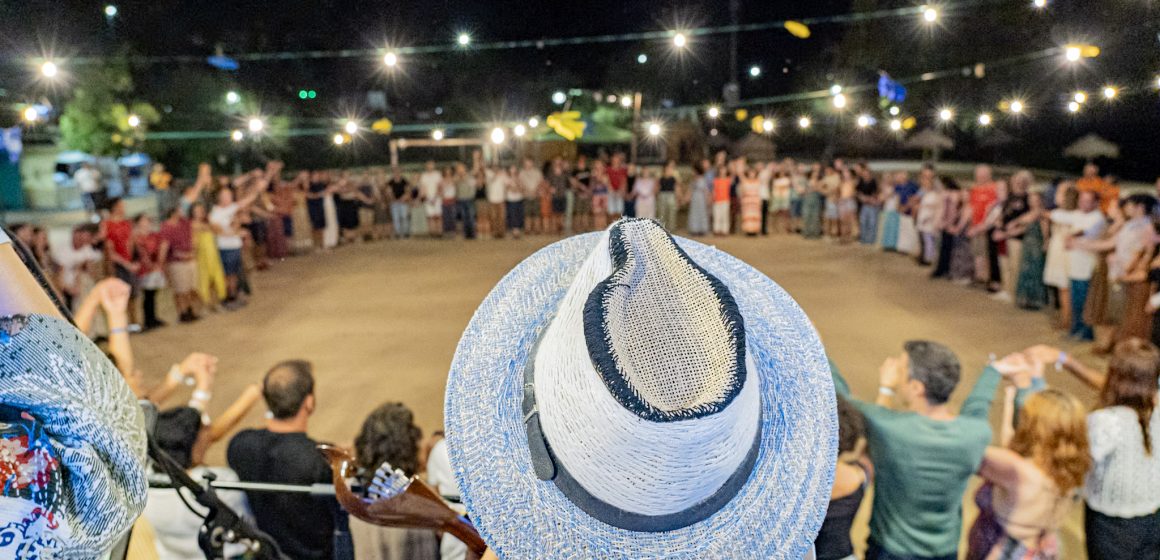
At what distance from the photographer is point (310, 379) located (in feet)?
8.80

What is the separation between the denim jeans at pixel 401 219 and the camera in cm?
1282

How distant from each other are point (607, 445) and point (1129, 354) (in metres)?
2.64

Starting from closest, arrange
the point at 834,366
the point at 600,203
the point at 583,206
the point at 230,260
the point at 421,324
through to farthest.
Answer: the point at 834,366, the point at 421,324, the point at 230,260, the point at 600,203, the point at 583,206

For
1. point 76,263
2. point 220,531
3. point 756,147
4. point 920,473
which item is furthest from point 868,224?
point 220,531

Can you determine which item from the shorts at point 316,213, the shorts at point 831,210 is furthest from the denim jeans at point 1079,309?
the shorts at point 316,213

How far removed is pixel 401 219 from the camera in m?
12.9

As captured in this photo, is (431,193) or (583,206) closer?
(431,193)

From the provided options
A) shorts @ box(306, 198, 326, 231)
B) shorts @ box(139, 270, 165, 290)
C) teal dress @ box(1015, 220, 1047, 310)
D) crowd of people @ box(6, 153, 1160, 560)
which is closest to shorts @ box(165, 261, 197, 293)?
crowd of people @ box(6, 153, 1160, 560)

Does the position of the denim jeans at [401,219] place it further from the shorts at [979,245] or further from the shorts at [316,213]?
the shorts at [979,245]

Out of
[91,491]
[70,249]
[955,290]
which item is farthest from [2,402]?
[955,290]

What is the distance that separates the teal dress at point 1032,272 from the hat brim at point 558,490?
7.56 meters

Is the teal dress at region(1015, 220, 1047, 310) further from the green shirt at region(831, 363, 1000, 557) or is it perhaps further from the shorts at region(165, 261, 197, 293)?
the shorts at region(165, 261, 197, 293)

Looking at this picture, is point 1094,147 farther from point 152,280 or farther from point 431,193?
point 152,280

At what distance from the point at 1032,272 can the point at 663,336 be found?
7.93 metres
